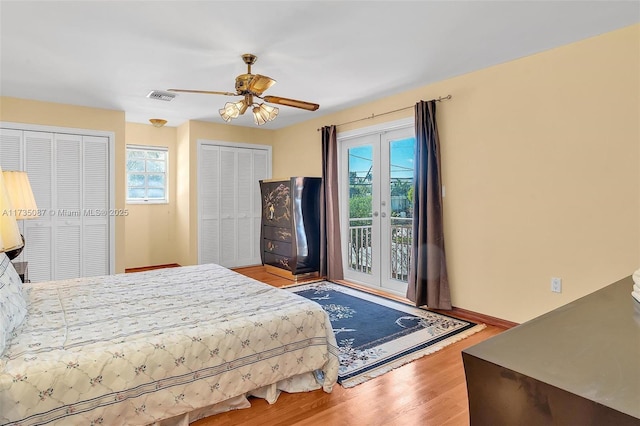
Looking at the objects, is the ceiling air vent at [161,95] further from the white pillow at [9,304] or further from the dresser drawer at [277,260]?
the dresser drawer at [277,260]

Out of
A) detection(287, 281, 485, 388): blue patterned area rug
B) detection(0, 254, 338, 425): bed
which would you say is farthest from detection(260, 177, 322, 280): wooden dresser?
detection(0, 254, 338, 425): bed

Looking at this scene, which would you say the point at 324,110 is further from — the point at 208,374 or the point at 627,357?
the point at 627,357

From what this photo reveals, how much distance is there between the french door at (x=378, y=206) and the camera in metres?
4.37

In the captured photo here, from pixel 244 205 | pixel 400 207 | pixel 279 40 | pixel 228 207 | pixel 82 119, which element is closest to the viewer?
pixel 279 40

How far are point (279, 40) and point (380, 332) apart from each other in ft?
→ 8.43

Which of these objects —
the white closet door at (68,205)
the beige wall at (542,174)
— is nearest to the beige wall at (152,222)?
the white closet door at (68,205)

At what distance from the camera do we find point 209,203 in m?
5.93

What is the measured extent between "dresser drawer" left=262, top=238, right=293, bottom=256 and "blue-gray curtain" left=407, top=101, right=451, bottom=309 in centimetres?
213

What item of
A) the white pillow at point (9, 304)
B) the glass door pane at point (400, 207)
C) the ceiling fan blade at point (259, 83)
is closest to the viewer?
the white pillow at point (9, 304)

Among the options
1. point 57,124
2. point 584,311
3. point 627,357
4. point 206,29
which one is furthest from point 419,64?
point 57,124

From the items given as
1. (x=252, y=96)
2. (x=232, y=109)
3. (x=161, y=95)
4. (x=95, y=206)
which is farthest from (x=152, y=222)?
(x=252, y=96)

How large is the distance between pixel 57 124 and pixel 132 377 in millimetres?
4270

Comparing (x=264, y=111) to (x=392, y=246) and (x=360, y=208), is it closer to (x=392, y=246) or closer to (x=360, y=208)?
(x=360, y=208)

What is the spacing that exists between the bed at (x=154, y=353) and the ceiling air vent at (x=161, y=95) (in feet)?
7.78
